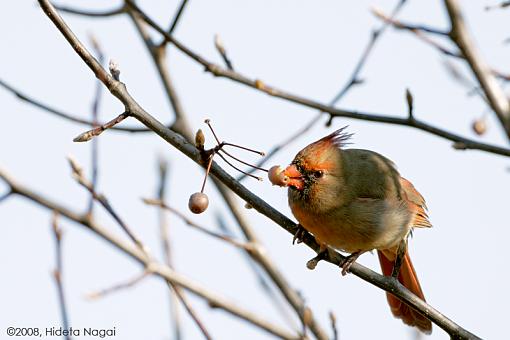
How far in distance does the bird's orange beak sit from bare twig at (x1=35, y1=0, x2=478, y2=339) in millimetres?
724

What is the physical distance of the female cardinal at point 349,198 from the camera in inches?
153

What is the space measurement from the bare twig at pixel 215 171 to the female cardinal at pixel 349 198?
398 mm

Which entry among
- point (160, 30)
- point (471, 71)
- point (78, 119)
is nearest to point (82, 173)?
point (78, 119)

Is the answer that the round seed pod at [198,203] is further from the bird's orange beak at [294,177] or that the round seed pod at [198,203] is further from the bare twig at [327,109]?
the bird's orange beak at [294,177]

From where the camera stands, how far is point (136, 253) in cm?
320

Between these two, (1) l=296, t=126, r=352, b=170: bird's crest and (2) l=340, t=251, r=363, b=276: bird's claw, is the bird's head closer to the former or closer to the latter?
(1) l=296, t=126, r=352, b=170: bird's crest

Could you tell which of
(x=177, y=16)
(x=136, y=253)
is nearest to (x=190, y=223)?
(x=136, y=253)

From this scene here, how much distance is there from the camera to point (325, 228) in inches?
150

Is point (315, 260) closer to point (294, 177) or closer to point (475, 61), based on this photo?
point (294, 177)

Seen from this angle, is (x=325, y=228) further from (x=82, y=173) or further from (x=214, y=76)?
(x=82, y=173)

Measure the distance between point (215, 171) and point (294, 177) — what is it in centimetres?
128

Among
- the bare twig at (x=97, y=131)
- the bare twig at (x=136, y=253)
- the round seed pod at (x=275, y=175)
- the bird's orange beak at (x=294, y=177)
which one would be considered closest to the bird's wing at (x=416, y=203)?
the bird's orange beak at (x=294, y=177)

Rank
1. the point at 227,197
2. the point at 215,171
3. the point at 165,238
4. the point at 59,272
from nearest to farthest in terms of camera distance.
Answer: the point at 215,171, the point at 59,272, the point at 165,238, the point at 227,197

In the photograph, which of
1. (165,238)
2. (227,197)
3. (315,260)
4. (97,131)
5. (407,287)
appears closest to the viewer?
(97,131)
